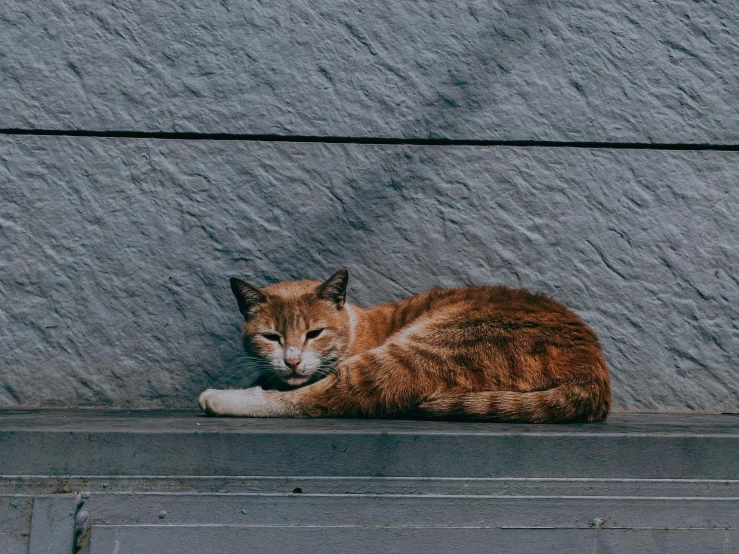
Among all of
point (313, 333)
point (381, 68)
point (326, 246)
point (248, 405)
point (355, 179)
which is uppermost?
point (381, 68)

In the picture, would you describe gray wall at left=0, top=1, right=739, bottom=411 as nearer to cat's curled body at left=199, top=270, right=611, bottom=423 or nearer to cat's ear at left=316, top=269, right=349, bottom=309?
cat's ear at left=316, top=269, right=349, bottom=309

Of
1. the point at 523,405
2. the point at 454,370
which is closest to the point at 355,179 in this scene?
the point at 454,370

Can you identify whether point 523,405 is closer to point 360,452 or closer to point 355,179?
point 360,452

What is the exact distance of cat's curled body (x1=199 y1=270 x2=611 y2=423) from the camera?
274cm

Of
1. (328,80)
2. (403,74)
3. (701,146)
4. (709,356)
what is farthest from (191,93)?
(709,356)

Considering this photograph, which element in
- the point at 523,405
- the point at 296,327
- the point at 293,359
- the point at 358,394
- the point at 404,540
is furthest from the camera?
the point at 296,327

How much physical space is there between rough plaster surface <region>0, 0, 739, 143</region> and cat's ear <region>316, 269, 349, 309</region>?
0.83m

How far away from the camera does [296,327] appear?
326 centimetres

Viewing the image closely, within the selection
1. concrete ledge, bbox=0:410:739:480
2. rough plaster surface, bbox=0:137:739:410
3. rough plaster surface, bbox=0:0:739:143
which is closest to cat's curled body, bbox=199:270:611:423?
concrete ledge, bbox=0:410:739:480

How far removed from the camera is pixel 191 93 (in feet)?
12.0

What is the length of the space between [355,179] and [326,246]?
1.22 ft

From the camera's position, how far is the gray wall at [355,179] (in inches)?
140

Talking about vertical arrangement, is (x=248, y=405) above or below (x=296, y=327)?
below

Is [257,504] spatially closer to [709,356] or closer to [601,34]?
[709,356]
